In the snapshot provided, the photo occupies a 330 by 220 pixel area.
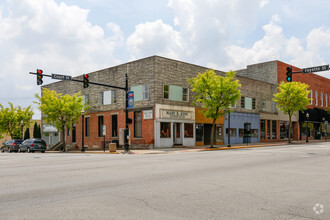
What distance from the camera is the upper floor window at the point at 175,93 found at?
1309 inches

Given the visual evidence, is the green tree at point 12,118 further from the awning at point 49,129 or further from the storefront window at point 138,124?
the storefront window at point 138,124

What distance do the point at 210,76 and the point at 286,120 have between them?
25373 millimetres

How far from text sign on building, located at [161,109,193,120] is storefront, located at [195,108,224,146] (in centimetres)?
141

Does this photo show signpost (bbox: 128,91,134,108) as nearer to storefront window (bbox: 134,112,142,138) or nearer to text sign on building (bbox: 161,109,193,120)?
text sign on building (bbox: 161,109,193,120)

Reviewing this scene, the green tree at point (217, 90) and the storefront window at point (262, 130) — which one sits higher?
the green tree at point (217, 90)

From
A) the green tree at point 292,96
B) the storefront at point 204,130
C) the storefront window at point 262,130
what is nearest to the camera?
the storefront at point 204,130

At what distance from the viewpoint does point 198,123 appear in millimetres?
36531

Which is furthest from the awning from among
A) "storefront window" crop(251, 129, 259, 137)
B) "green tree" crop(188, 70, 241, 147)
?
"storefront window" crop(251, 129, 259, 137)

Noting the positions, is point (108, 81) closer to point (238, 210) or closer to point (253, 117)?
point (253, 117)

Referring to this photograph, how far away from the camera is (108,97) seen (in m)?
38.9

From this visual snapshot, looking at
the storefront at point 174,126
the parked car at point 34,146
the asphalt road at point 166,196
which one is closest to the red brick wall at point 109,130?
the storefront at point 174,126

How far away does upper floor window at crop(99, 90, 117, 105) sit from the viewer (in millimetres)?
38156

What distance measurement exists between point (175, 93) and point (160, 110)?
2.90 m

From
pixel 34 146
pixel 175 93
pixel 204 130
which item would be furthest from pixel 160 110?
pixel 34 146
